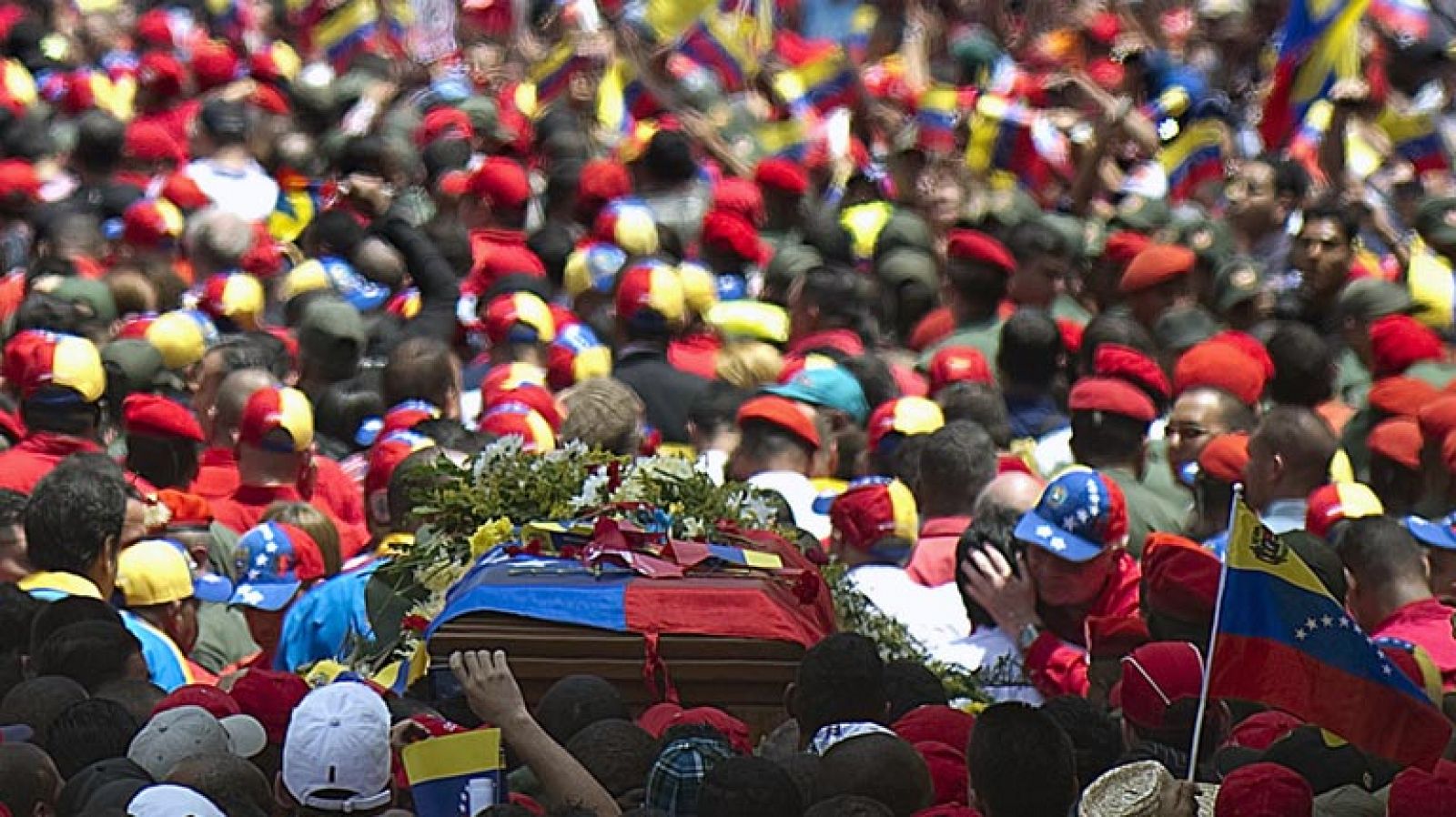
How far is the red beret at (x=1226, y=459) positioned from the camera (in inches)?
412

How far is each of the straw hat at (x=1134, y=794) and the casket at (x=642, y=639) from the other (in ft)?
5.45

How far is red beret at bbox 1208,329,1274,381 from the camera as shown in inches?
476

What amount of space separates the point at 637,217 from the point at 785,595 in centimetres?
708

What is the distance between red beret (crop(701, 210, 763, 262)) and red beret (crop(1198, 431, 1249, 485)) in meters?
4.93

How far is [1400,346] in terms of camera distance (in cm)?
1238

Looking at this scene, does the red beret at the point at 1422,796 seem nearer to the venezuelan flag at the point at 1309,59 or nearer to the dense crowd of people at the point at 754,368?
the dense crowd of people at the point at 754,368

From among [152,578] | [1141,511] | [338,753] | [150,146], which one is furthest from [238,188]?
[338,753]

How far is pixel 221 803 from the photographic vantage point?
21.8 ft

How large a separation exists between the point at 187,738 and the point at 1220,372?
216 inches

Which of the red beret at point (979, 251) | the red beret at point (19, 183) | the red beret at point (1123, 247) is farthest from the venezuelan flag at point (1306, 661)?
the red beret at point (19, 183)

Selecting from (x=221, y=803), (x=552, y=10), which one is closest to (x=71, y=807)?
(x=221, y=803)

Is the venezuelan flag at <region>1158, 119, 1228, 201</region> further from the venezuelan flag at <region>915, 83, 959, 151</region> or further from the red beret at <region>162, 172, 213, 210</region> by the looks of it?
the red beret at <region>162, 172, 213, 210</region>

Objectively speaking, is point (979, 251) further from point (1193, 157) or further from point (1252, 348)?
point (1193, 157)

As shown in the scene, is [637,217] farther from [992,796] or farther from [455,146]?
[992,796]
